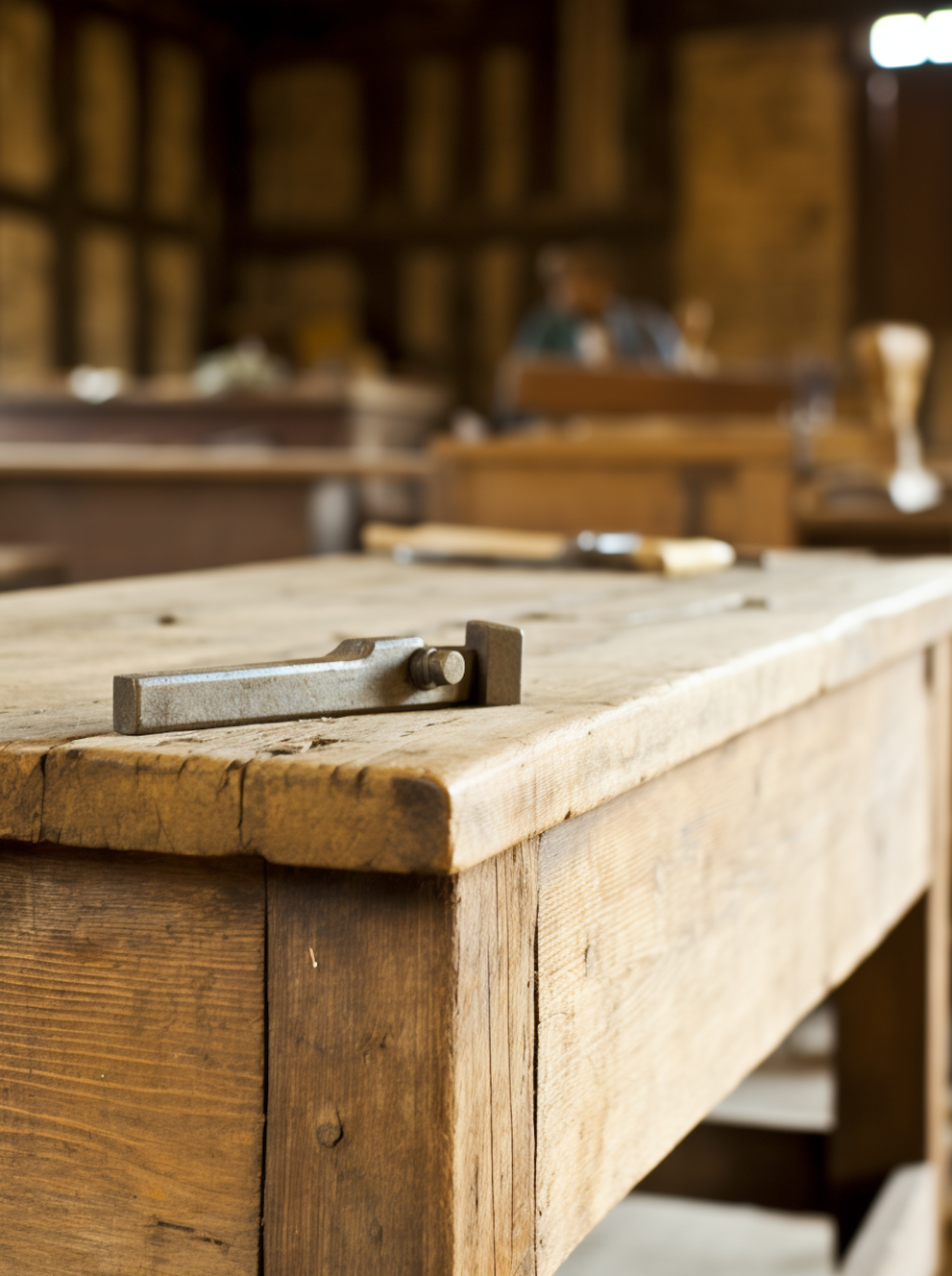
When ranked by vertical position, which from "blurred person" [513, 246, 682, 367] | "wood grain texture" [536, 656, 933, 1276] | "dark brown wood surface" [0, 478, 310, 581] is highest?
"blurred person" [513, 246, 682, 367]

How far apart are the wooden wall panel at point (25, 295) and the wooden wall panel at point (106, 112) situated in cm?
62

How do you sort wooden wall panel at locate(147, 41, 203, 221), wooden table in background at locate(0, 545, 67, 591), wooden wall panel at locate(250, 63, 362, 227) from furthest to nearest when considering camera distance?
1. wooden wall panel at locate(250, 63, 362, 227)
2. wooden wall panel at locate(147, 41, 203, 221)
3. wooden table in background at locate(0, 545, 67, 591)

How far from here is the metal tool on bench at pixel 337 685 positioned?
696 millimetres

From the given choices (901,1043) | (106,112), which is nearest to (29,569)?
(901,1043)

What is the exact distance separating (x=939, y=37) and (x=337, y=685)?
10.5 metres

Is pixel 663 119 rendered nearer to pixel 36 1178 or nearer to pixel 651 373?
pixel 651 373

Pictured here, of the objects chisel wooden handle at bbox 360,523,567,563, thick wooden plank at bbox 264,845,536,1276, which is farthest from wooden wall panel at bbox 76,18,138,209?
thick wooden plank at bbox 264,845,536,1276

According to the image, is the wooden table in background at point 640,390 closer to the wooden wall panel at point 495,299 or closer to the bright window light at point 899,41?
the bright window light at point 899,41

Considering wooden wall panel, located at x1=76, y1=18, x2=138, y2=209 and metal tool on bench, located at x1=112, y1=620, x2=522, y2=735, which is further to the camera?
wooden wall panel, located at x1=76, y1=18, x2=138, y2=209

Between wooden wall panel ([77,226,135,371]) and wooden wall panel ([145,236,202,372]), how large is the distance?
23 centimetres

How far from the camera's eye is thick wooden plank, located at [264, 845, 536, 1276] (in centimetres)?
65

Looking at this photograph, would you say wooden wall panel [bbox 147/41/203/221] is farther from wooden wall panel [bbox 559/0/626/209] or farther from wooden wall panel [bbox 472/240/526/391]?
wooden wall panel [bbox 559/0/626/209]

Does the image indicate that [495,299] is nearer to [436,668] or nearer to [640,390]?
[640,390]

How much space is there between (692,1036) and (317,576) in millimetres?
860
